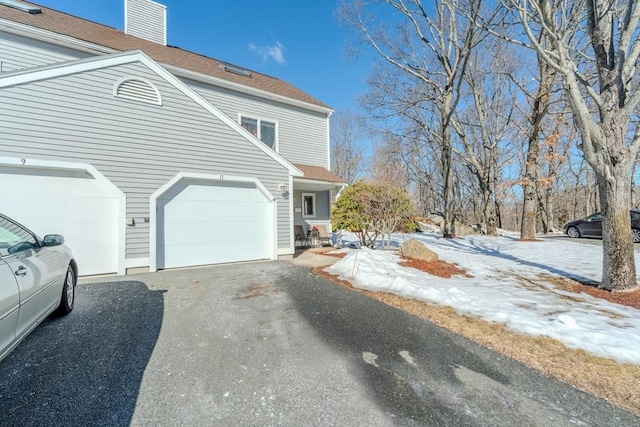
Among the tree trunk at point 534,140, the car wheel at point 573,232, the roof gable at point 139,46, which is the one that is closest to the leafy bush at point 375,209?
the roof gable at point 139,46

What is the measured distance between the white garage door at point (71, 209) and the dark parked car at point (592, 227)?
18.0 meters

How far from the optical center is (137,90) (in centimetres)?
671

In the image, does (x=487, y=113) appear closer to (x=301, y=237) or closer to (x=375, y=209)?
(x=375, y=209)

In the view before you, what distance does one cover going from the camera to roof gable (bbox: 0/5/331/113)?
812 centimetres

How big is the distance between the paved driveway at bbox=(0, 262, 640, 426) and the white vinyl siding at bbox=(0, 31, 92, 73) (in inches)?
295

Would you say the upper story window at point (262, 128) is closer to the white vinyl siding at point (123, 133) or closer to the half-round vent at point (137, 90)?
the white vinyl siding at point (123, 133)

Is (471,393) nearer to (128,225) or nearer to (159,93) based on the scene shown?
(128,225)

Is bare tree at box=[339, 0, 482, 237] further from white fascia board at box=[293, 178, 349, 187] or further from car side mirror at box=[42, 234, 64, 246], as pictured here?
car side mirror at box=[42, 234, 64, 246]

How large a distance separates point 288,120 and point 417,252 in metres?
7.43

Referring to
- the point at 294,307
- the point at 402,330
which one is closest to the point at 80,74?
the point at 294,307

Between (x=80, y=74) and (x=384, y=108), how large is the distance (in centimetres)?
1430

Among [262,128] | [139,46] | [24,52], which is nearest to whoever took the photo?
[24,52]

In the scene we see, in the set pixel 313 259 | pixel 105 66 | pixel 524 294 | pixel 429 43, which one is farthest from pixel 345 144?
pixel 524 294

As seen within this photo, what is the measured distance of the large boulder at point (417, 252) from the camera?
7.77 metres
